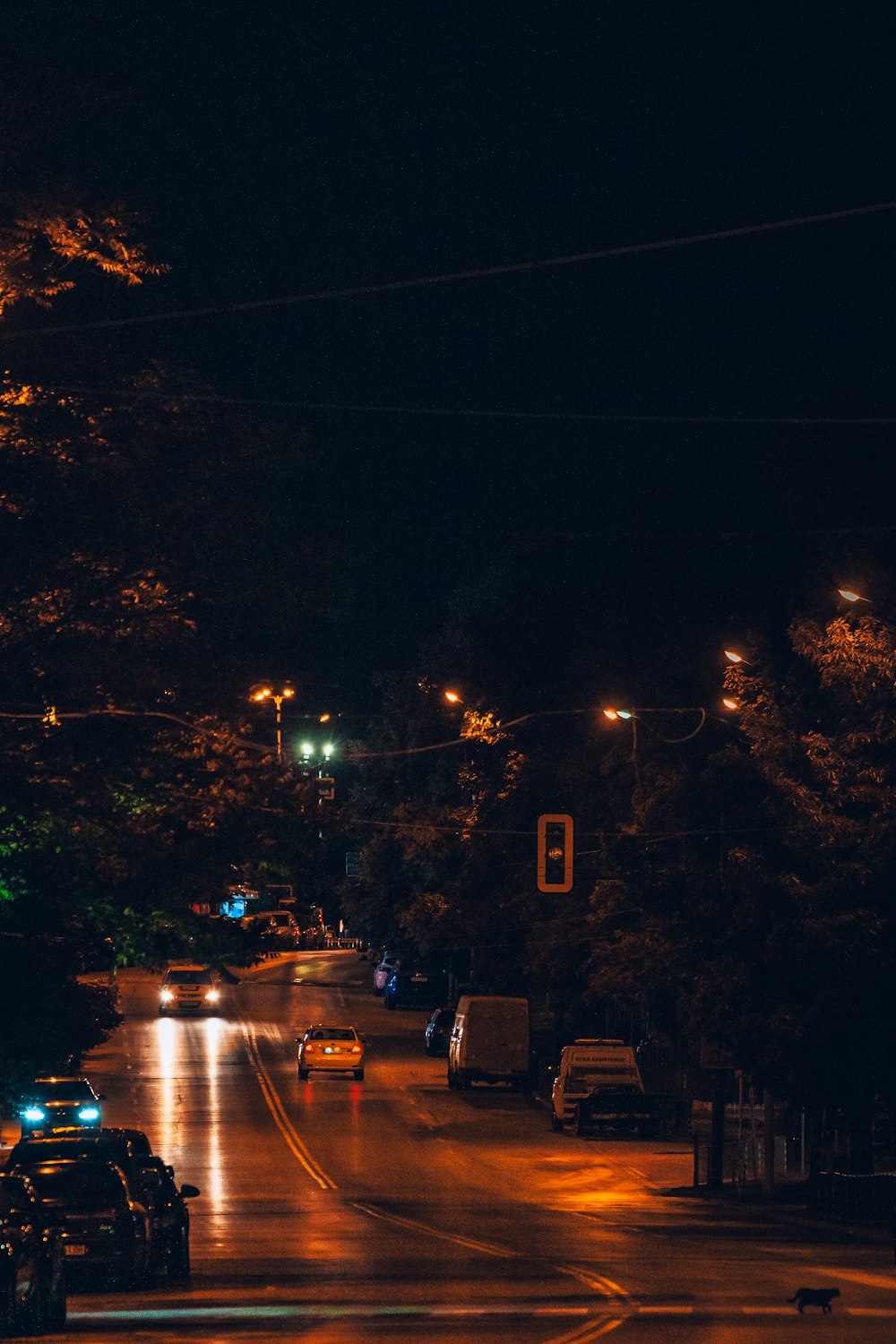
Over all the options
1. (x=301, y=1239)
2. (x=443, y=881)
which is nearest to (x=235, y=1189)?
(x=301, y=1239)

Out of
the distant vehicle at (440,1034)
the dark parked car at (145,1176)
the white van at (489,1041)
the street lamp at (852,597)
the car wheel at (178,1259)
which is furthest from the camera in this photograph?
the distant vehicle at (440,1034)

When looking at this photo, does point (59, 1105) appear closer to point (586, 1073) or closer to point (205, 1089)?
point (205, 1089)

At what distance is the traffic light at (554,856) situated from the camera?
96.0ft

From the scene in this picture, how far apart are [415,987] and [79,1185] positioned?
2471 inches

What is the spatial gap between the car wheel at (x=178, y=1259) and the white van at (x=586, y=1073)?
26.1 metres

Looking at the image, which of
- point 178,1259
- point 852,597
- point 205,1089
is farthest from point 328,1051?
point 178,1259

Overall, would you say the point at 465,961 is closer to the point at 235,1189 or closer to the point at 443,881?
the point at 443,881

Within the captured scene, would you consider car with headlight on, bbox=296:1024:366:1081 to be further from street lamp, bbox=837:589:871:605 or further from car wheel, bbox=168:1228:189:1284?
car wheel, bbox=168:1228:189:1284

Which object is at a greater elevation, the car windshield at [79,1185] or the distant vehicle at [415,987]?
the car windshield at [79,1185]

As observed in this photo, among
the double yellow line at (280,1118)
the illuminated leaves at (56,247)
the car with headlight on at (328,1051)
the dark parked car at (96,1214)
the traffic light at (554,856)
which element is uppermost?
the illuminated leaves at (56,247)

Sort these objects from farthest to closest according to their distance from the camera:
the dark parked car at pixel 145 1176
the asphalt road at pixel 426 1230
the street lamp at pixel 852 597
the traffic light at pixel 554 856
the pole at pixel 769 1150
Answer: the pole at pixel 769 1150, the traffic light at pixel 554 856, the street lamp at pixel 852 597, the dark parked car at pixel 145 1176, the asphalt road at pixel 426 1230

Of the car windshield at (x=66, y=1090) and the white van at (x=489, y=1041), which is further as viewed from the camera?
the white van at (x=489, y=1041)

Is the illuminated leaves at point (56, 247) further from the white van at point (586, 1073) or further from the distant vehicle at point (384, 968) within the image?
the distant vehicle at point (384, 968)

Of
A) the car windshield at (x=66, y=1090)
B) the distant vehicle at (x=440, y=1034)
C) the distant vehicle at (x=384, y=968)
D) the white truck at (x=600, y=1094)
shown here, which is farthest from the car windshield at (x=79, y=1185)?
the distant vehicle at (x=384, y=968)
